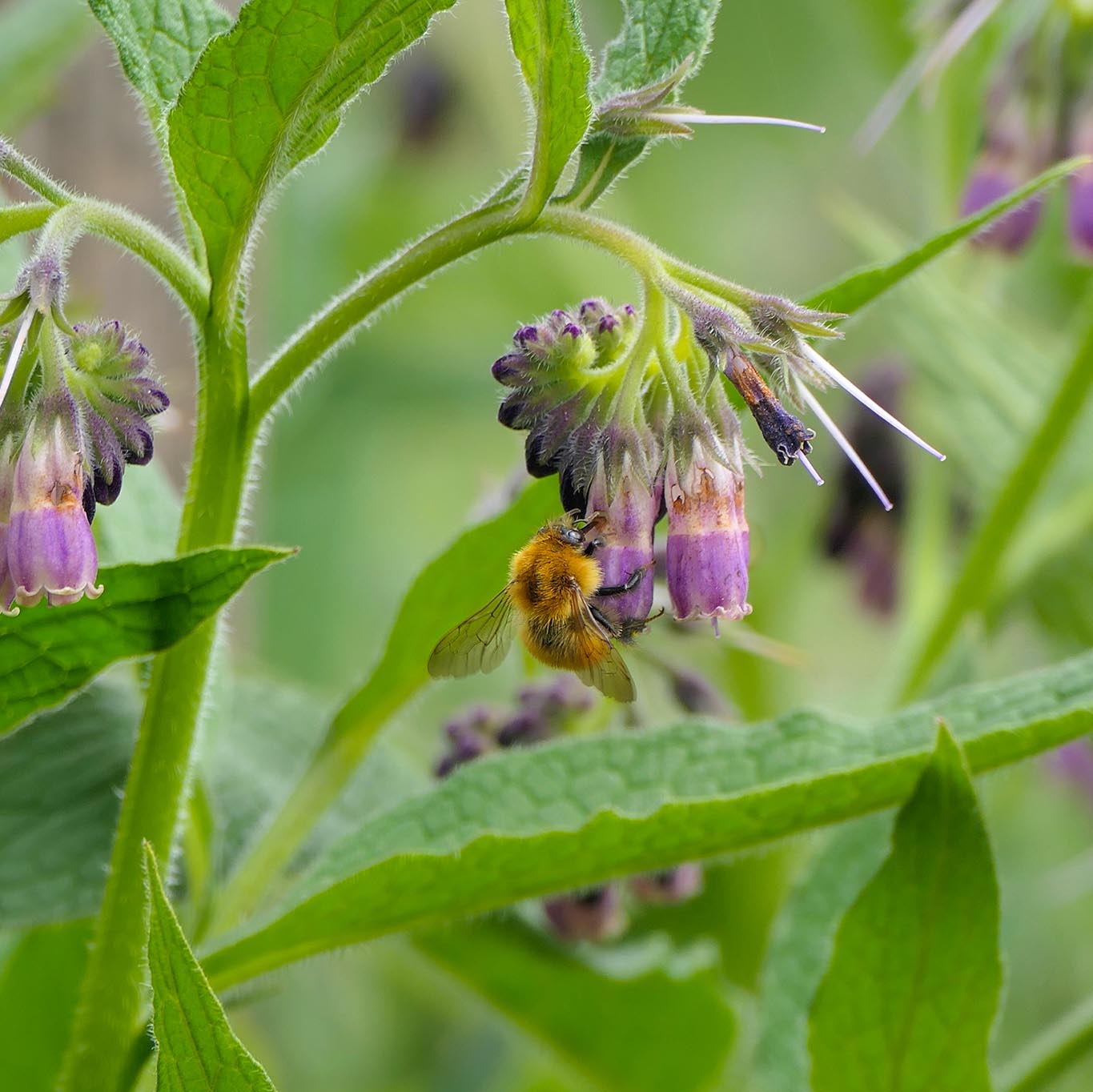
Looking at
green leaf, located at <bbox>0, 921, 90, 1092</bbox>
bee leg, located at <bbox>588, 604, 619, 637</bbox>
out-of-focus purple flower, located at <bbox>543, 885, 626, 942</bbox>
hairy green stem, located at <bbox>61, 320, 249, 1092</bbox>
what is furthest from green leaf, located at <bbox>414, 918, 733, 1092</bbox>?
hairy green stem, located at <bbox>61, 320, 249, 1092</bbox>

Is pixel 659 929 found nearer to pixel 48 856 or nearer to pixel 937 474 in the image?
pixel 937 474

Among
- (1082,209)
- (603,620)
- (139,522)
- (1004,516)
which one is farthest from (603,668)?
(1082,209)

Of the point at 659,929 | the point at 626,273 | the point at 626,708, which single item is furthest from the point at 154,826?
the point at 626,273

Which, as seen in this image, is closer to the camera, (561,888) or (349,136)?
(561,888)

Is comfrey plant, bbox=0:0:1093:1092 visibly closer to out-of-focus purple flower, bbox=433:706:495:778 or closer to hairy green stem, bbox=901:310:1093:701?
out-of-focus purple flower, bbox=433:706:495:778

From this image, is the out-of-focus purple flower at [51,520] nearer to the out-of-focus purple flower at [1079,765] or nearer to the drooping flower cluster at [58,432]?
the drooping flower cluster at [58,432]

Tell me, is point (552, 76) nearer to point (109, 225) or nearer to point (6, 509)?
point (109, 225)

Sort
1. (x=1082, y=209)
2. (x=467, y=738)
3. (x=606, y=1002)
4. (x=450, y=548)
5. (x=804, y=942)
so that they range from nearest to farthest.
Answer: (x=450, y=548)
(x=804, y=942)
(x=467, y=738)
(x=606, y=1002)
(x=1082, y=209)
